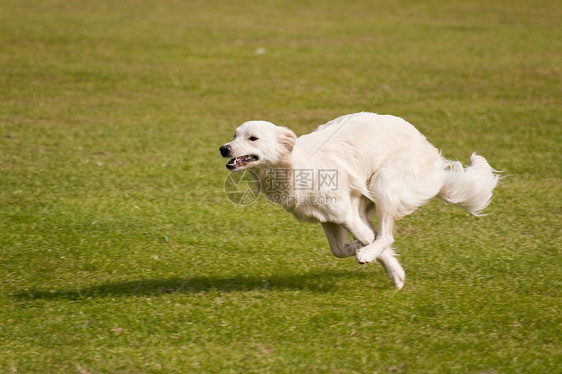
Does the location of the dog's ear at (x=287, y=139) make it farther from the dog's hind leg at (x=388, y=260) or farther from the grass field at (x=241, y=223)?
the grass field at (x=241, y=223)

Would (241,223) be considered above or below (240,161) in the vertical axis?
below

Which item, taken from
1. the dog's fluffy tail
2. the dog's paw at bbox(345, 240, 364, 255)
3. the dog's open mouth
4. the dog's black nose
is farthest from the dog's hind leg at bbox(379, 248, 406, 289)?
the dog's black nose

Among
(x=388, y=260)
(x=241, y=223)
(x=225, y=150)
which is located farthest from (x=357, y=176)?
(x=241, y=223)

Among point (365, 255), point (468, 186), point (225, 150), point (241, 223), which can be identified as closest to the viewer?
point (225, 150)

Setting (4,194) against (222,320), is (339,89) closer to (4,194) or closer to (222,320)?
(4,194)

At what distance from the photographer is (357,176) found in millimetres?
6125

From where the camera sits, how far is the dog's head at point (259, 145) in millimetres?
5613

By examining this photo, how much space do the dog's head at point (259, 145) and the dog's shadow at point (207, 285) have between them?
1.27 meters

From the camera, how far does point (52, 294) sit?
623cm

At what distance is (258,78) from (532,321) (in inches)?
445

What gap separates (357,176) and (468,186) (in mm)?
1090

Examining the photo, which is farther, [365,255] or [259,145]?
[365,255]

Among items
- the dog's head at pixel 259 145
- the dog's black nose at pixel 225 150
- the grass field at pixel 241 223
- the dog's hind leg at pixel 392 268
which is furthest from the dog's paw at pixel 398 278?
the dog's black nose at pixel 225 150

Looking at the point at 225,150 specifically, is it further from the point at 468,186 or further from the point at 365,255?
the point at 468,186
